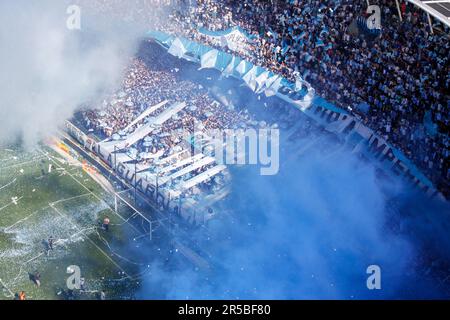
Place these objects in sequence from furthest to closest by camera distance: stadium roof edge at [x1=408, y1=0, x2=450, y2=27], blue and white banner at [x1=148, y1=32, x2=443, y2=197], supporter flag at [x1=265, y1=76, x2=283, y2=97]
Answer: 1. supporter flag at [x1=265, y1=76, x2=283, y2=97]
2. stadium roof edge at [x1=408, y1=0, x2=450, y2=27]
3. blue and white banner at [x1=148, y1=32, x2=443, y2=197]

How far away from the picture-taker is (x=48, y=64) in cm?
2722

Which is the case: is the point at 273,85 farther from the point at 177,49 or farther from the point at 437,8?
the point at 437,8

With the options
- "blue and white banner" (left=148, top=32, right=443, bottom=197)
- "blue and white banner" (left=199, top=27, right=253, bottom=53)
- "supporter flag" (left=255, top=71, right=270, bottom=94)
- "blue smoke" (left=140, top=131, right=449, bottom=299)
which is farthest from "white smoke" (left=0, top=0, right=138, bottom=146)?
"blue smoke" (left=140, top=131, right=449, bottom=299)

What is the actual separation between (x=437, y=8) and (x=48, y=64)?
1409cm

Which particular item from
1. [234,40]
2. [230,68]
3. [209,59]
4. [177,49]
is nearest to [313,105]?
[230,68]

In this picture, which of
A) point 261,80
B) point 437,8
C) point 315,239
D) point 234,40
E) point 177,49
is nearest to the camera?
point 315,239

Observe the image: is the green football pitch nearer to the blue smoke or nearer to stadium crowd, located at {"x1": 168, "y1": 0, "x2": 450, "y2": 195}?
the blue smoke

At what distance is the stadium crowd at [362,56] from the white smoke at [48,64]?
2.75 meters

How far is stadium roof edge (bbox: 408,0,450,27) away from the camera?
72.2ft

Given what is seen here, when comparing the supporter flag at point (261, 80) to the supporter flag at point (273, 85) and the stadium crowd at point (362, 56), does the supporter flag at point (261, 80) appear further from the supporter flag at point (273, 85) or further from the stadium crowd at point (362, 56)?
the stadium crowd at point (362, 56)

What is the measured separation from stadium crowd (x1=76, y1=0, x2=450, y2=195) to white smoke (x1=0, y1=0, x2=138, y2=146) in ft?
9.01

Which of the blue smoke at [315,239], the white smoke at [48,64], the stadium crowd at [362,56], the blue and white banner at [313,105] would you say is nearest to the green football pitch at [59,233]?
the blue smoke at [315,239]

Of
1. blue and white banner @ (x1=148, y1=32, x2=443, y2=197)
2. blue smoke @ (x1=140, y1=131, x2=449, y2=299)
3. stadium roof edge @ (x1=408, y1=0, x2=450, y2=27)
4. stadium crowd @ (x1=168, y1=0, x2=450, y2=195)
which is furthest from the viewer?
stadium roof edge @ (x1=408, y1=0, x2=450, y2=27)

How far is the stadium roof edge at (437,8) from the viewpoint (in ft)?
72.2
